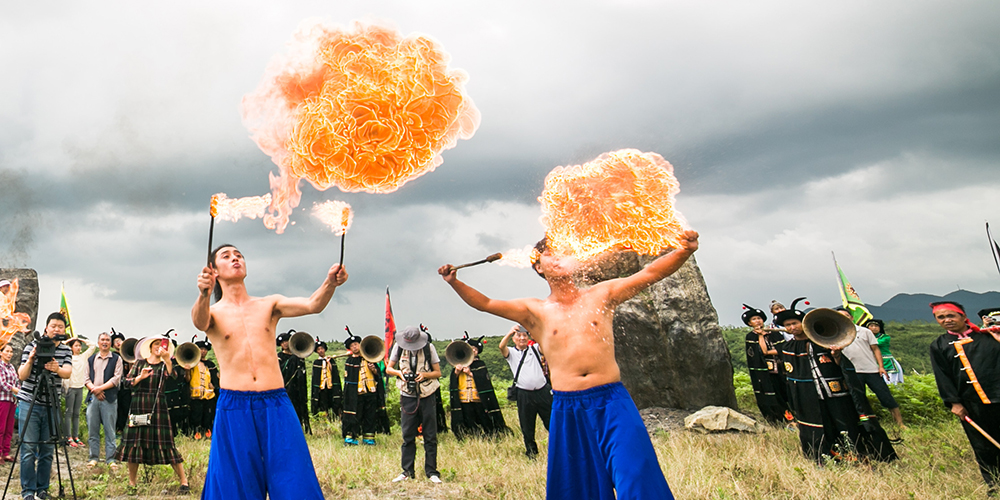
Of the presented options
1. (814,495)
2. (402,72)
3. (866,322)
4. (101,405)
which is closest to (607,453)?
(814,495)

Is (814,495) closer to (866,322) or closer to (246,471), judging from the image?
(246,471)

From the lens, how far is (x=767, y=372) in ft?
36.9

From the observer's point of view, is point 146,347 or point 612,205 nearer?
point 612,205

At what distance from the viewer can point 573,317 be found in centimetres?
473

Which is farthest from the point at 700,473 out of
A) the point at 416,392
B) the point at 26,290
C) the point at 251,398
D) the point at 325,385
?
the point at 26,290

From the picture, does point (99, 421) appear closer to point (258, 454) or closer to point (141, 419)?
point (141, 419)

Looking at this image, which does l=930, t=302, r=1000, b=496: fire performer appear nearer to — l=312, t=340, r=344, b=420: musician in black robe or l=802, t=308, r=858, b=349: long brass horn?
l=802, t=308, r=858, b=349: long brass horn

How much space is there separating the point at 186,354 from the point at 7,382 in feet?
10.2

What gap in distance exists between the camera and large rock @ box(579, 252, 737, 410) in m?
11.1

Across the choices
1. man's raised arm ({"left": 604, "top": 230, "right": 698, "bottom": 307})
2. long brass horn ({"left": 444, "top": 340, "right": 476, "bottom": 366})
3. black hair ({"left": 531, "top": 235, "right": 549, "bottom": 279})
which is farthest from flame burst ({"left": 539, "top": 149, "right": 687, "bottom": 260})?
long brass horn ({"left": 444, "top": 340, "right": 476, "bottom": 366})

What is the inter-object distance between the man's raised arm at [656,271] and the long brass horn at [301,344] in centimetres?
1066

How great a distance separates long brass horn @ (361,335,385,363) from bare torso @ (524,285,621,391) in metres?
8.88

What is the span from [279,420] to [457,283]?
68.7 inches

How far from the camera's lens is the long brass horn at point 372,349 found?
43.2 ft
